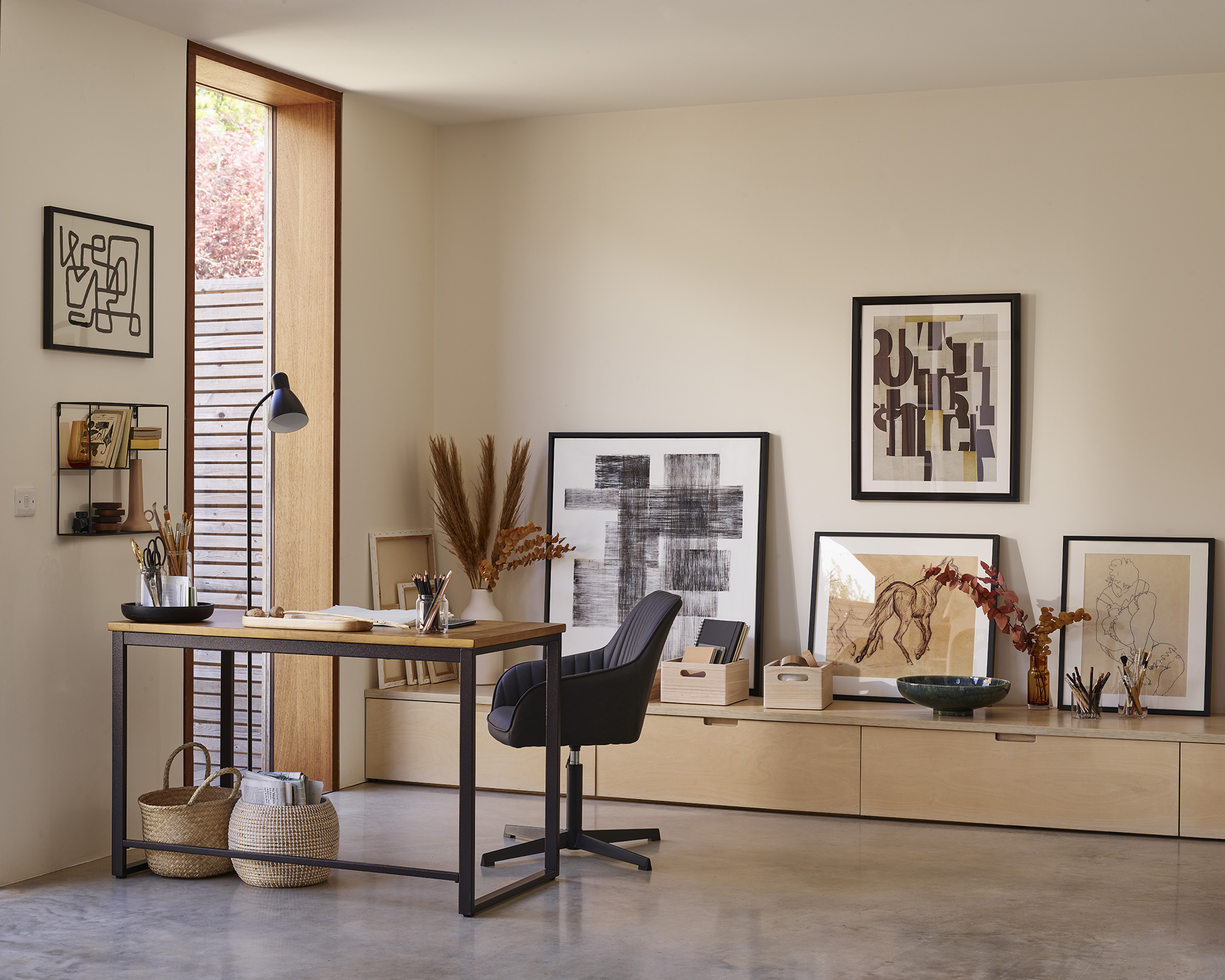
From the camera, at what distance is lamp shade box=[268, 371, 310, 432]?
15.3 feet

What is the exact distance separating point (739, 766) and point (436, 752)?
1417mm

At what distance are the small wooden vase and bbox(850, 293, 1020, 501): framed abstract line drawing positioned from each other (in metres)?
3.05

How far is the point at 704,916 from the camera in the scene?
13.7 ft

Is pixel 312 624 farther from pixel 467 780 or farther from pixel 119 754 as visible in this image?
pixel 119 754

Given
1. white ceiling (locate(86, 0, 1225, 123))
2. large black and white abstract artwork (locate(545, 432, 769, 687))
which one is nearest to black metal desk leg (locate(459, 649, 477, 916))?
large black and white abstract artwork (locate(545, 432, 769, 687))

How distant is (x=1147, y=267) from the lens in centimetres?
568

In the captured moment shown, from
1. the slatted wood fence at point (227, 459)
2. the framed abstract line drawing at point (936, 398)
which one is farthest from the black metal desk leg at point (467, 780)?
the framed abstract line drawing at point (936, 398)

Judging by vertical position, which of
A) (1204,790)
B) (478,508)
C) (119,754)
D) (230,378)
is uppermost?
(230,378)

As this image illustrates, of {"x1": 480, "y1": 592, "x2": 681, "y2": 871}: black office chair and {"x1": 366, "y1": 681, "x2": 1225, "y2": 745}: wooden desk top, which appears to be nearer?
{"x1": 480, "y1": 592, "x2": 681, "y2": 871}: black office chair

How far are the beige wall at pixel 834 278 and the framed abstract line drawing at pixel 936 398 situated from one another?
8 cm

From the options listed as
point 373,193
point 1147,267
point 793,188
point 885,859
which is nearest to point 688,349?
point 793,188

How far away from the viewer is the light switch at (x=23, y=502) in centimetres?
448

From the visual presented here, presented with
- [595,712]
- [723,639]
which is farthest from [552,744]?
[723,639]

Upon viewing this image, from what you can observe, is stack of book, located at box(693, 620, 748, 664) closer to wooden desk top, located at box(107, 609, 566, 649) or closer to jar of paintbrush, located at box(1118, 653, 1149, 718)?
wooden desk top, located at box(107, 609, 566, 649)
